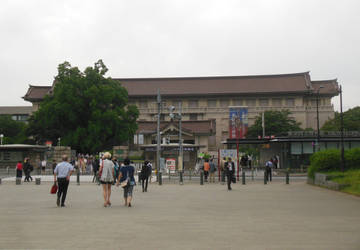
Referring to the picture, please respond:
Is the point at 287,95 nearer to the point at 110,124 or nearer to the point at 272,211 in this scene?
the point at 110,124

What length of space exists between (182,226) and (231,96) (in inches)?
2888

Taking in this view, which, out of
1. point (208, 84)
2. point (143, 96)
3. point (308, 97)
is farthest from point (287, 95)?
point (143, 96)

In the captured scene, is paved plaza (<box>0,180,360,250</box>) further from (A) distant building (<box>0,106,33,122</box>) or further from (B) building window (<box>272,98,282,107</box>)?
(A) distant building (<box>0,106,33,122</box>)

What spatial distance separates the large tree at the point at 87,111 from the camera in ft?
175

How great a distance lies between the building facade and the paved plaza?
65522mm

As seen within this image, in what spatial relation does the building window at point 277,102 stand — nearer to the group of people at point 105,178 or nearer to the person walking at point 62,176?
the group of people at point 105,178

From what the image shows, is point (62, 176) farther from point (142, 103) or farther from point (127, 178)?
point (142, 103)

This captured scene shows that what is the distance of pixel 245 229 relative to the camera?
962 centimetres

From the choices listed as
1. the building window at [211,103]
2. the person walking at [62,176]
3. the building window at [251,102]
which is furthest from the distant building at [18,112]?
the person walking at [62,176]

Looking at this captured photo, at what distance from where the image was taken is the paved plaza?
799 cm

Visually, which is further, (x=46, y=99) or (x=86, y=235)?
(x=46, y=99)

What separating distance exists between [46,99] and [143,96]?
Answer: 2917 cm

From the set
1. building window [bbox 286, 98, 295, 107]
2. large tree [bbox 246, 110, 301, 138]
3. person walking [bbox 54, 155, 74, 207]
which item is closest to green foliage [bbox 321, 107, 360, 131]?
large tree [bbox 246, 110, 301, 138]

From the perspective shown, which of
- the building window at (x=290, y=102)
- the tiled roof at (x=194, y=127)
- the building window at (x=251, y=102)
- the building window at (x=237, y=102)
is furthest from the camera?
the building window at (x=237, y=102)
